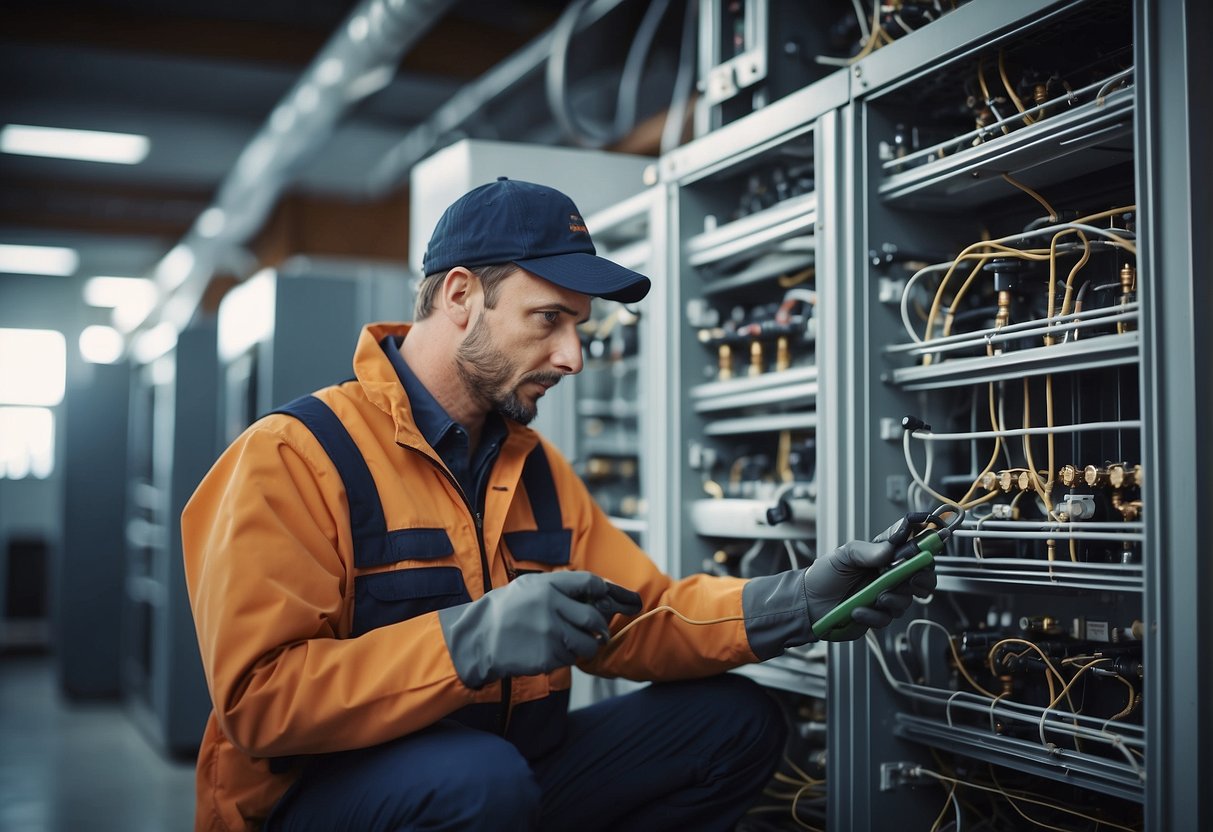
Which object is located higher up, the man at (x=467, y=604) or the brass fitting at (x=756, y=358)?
the brass fitting at (x=756, y=358)

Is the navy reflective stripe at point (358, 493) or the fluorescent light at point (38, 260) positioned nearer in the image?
the navy reflective stripe at point (358, 493)

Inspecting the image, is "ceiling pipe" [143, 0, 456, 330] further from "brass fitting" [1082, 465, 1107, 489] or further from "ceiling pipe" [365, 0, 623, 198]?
"brass fitting" [1082, 465, 1107, 489]

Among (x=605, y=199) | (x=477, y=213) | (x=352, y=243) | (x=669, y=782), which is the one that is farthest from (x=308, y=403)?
(x=352, y=243)

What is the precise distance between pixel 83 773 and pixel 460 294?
8.55 feet

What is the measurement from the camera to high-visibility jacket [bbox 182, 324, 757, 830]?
133cm

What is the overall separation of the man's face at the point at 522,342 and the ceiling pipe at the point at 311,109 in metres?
1.72

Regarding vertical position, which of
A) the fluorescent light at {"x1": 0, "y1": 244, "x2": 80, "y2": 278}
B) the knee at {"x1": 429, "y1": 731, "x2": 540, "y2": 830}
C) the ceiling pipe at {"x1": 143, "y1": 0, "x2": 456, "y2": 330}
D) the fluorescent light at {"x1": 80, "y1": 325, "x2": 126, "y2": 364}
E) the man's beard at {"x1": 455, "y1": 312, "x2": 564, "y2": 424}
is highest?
the fluorescent light at {"x1": 0, "y1": 244, "x2": 80, "y2": 278}

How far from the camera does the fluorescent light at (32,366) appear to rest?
9539mm

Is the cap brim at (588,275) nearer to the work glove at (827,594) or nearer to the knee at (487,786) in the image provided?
the work glove at (827,594)

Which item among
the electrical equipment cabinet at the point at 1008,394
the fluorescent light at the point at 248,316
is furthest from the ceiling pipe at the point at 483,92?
the electrical equipment cabinet at the point at 1008,394

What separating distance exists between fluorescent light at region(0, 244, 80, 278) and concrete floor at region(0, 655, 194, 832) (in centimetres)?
502

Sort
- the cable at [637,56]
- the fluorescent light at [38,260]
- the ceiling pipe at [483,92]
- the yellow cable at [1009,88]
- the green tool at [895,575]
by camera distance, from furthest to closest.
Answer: the fluorescent light at [38,260]
the ceiling pipe at [483,92]
the cable at [637,56]
the yellow cable at [1009,88]
the green tool at [895,575]

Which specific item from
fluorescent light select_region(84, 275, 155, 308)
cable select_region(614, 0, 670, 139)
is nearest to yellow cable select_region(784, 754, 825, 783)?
cable select_region(614, 0, 670, 139)

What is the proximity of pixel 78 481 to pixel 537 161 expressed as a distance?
10.3 ft
